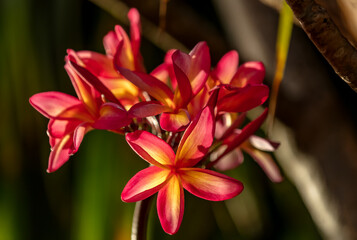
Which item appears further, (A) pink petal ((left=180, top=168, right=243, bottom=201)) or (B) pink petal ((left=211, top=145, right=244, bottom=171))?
(B) pink petal ((left=211, top=145, right=244, bottom=171))

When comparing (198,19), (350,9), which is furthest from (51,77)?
(350,9)

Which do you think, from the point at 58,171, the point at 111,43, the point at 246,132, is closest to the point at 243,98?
the point at 246,132

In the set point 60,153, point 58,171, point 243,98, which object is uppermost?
point 243,98

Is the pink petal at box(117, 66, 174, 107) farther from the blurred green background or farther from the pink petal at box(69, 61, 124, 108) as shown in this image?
the blurred green background

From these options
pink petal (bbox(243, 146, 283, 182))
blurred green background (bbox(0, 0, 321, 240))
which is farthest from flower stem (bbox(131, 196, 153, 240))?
blurred green background (bbox(0, 0, 321, 240))

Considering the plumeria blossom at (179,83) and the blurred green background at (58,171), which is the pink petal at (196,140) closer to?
the plumeria blossom at (179,83)

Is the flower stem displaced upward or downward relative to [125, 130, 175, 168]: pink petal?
downward

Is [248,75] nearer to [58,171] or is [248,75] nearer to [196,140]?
[196,140]
